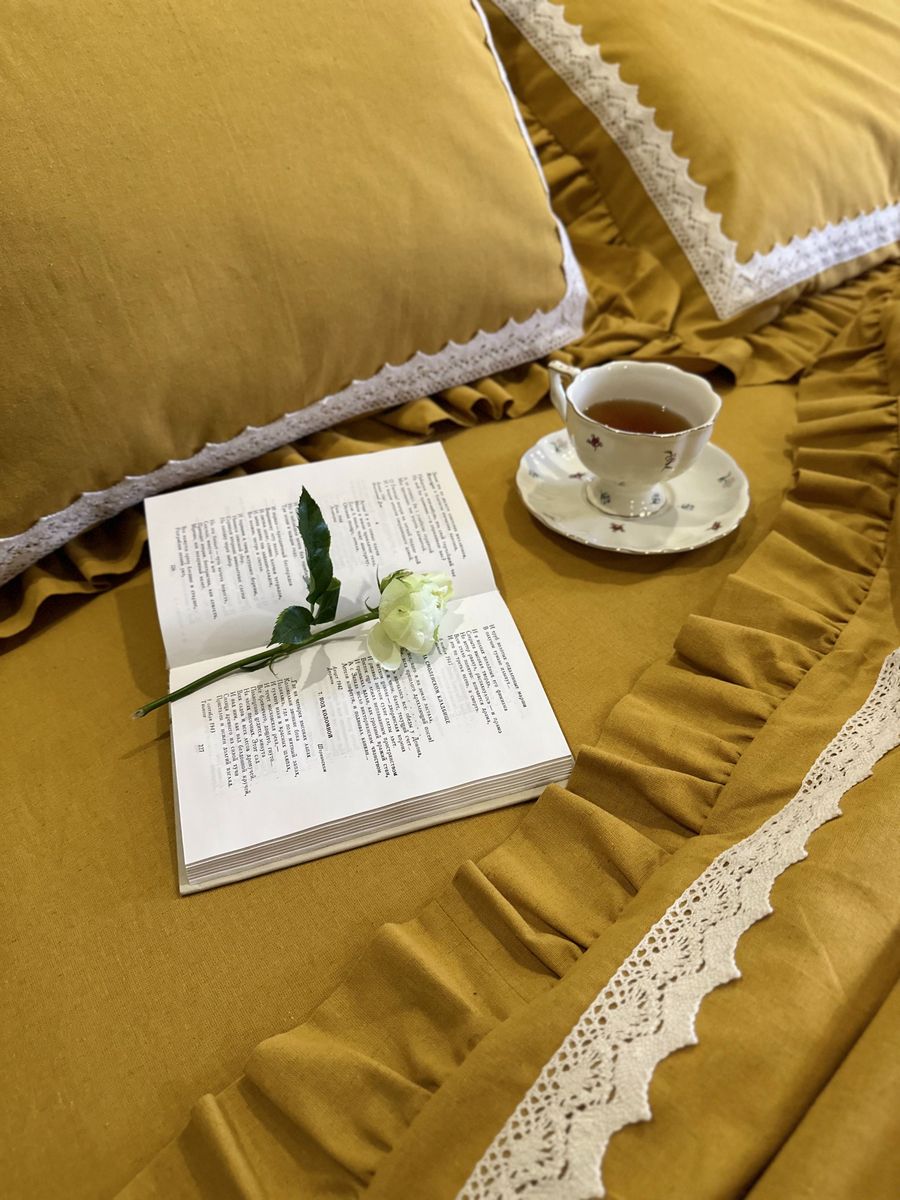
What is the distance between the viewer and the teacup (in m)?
0.66

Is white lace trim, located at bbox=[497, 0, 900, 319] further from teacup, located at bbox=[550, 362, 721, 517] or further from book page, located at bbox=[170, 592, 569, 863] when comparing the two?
book page, located at bbox=[170, 592, 569, 863]

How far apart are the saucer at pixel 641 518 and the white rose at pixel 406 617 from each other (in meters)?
0.16

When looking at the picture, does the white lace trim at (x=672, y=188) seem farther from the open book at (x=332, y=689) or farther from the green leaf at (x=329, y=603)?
the green leaf at (x=329, y=603)

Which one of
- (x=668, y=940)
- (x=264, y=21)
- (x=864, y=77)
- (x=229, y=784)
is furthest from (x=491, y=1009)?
(x=864, y=77)

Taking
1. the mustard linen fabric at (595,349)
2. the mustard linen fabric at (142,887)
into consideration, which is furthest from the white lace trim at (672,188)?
the mustard linen fabric at (142,887)

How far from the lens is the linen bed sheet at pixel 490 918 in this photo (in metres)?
0.38

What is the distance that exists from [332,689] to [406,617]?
0.07 metres

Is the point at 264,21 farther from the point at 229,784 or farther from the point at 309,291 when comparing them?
the point at 229,784

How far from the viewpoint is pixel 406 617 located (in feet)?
1.86

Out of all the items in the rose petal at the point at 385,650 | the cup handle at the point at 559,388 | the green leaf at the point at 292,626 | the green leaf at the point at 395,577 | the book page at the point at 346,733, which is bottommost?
the book page at the point at 346,733

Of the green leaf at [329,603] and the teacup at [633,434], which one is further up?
the teacup at [633,434]

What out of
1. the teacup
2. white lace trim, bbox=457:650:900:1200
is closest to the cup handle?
the teacup

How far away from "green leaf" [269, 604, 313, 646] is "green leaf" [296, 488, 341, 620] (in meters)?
0.02

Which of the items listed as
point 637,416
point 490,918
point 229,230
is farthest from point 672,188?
point 490,918
